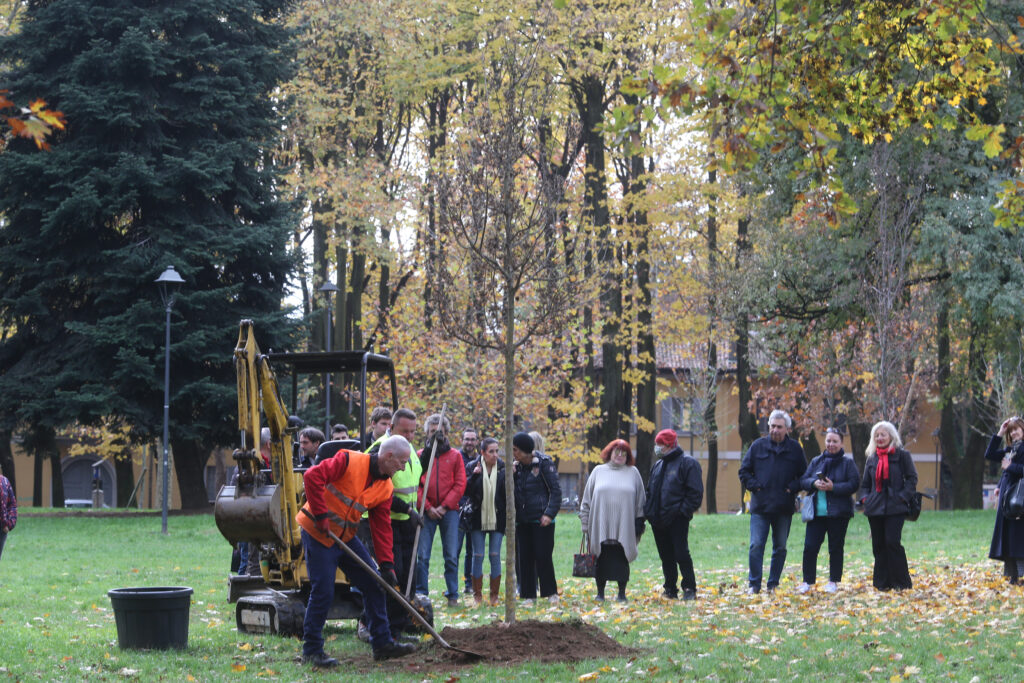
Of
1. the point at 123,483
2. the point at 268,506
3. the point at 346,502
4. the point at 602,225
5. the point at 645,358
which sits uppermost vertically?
the point at 602,225

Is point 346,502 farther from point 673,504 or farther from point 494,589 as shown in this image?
point 673,504

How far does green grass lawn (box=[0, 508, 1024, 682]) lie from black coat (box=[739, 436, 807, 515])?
1039mm

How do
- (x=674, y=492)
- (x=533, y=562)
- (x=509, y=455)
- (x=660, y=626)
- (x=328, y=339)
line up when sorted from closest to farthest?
1. (x=509, y=455)
2. (x=660, y=626)
3. (x=674, y=492)
4. (x=533, y=562)
5. (x=328, y=339)

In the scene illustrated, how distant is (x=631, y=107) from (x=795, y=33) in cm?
236

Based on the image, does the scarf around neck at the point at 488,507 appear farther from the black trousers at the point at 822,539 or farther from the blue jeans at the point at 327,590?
the blue jeans at the point at 327,590

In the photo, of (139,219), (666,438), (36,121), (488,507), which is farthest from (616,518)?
(139,219)

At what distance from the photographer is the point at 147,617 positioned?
396 inches

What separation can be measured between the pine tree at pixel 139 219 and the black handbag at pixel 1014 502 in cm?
1745

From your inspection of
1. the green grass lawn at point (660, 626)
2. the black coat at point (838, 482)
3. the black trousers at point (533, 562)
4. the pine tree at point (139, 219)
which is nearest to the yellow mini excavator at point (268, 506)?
the green grass lawn at point (660, 626)

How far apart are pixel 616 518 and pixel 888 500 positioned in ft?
10.4

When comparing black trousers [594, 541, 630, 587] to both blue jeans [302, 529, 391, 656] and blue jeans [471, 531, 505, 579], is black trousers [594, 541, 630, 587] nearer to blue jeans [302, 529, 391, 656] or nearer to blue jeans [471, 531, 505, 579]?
blue jeans [471, 531, 505, 579]

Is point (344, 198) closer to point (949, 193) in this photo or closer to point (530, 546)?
point (949, 193)

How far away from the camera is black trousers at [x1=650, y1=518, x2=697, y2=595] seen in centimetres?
1362

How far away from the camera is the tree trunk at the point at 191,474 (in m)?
28.8
